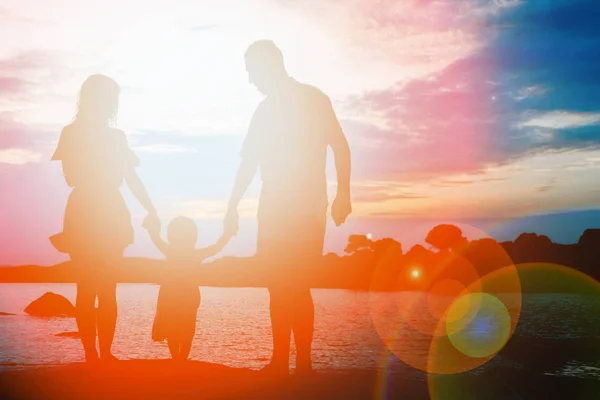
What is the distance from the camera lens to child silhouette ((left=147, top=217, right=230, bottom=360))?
25.3 feet

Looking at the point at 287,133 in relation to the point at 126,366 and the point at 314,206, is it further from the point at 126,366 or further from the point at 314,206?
the point at 126,366

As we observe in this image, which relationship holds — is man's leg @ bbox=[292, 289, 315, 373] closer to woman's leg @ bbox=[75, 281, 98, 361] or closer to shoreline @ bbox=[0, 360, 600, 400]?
shoreline @ bbox=[0, 360, 600, 400]

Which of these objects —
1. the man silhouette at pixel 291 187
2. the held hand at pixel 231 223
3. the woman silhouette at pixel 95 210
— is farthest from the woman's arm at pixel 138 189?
the man silhouette at pixel 291 187

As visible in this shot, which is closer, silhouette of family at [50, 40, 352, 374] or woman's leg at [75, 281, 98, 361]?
silhouette of family at [50, 40, 352, 374]

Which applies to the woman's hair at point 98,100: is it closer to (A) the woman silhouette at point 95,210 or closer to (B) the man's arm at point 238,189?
(A) the woman silhouette at point 95,210

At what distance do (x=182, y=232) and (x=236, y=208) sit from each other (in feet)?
2.90

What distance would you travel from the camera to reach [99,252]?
735 cm

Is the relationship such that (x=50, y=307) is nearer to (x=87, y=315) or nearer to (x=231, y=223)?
(x=87, y=315)

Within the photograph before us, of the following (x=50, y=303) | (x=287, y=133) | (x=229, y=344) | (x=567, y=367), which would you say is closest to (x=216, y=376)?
(x=287, y=133)

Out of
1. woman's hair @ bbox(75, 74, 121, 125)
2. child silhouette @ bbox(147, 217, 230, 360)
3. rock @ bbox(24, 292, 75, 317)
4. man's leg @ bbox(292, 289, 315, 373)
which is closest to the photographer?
man's leg @ bbox(292, 289, 315, 373)

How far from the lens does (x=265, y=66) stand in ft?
22.9

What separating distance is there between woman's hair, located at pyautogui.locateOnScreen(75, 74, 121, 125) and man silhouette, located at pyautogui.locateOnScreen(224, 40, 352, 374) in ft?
6.26

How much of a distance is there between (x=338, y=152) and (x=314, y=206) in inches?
29.8

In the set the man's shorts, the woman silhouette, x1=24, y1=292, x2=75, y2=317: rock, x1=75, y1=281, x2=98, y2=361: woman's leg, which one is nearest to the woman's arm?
the woman silhouette
